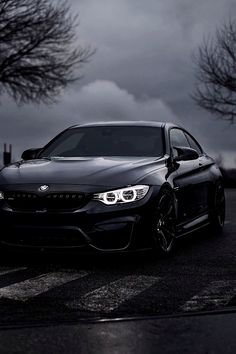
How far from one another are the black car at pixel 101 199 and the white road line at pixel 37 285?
31cm

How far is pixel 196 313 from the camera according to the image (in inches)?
174

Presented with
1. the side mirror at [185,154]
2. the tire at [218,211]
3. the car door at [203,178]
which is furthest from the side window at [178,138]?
the tire at [218,211]

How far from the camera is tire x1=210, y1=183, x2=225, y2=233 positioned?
895 cm

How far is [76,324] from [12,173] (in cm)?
294

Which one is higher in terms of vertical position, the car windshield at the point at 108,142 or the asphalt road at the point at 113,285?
the car windshield at the point at 108,142

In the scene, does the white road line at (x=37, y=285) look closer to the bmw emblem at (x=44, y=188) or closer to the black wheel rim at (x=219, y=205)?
the bmw emblem at (x=44, y=188)

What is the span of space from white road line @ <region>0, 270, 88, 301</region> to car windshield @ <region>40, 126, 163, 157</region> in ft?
6.09

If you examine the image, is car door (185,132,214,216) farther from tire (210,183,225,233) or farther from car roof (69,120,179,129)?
car roof (69,120,179,129)

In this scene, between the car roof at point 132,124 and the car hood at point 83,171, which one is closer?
the car hood at point 83,171

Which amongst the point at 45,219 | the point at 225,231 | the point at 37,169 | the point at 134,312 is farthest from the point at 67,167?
the point at 225,231

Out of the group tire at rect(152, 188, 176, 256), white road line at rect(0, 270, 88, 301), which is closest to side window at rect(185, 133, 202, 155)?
tire at rect(152, 188, 176, 256)

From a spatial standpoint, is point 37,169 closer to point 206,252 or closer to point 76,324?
point 206,252

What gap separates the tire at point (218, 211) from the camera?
29.4 ft

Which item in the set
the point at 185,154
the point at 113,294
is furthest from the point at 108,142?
the point at 113,294
